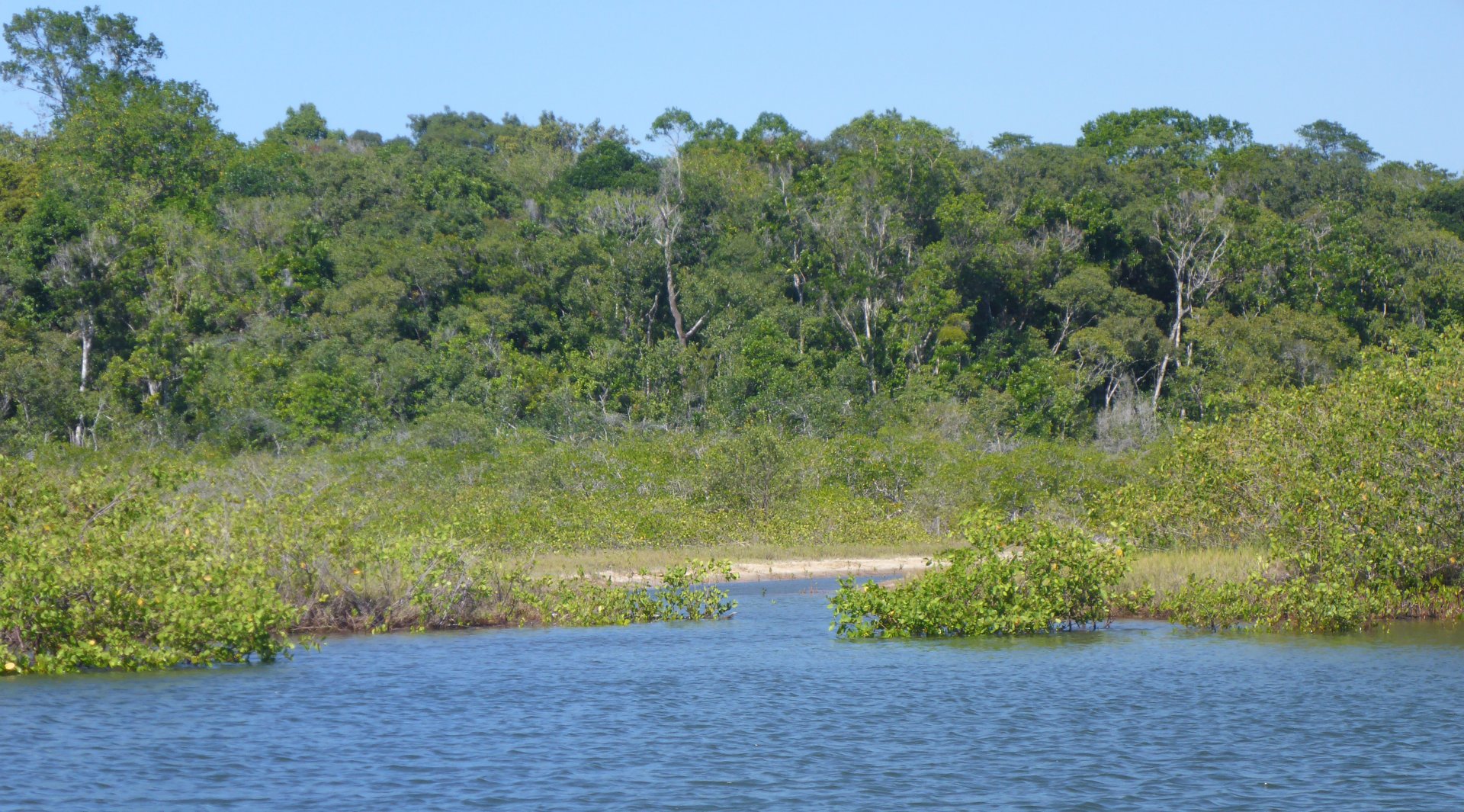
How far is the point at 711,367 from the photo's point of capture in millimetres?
53750

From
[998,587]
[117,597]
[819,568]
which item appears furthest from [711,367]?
[117,597]

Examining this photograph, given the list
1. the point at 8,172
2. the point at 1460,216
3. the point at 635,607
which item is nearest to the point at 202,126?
the point at 8,172

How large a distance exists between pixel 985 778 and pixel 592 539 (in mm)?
23093

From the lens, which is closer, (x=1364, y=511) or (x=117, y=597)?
(x=117, y=597)

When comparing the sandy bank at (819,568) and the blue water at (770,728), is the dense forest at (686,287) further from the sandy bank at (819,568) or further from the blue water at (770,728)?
the blue water at (770,728)

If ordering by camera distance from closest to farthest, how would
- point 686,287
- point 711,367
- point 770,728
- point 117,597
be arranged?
point 770,728 < point 117,597 < point 711,367 < point 686,287

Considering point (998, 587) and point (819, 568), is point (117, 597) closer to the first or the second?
point (998, 587)

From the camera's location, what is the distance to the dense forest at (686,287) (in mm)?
49156

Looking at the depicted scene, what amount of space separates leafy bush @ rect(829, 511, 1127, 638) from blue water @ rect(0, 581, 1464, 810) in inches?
19.7

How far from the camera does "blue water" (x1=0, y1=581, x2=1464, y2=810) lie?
12.4 metres

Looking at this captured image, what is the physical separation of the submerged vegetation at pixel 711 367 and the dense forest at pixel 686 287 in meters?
0.17

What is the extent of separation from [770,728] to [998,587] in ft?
22.1

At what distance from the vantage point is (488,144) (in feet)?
330

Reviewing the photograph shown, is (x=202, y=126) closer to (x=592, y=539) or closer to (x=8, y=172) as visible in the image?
(x=8, y=172)
